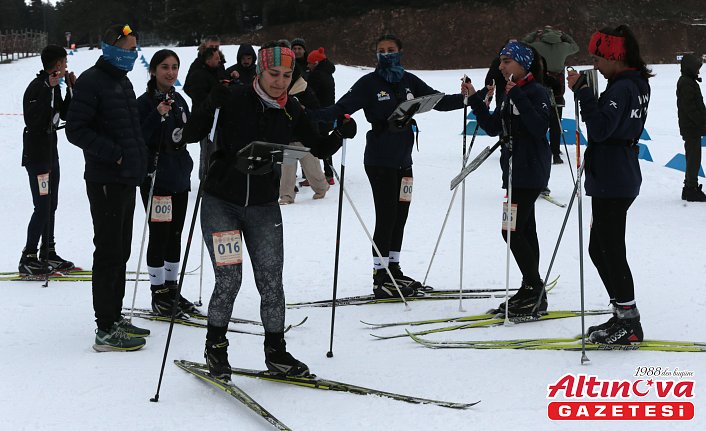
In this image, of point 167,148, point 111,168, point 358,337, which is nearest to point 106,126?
point 111,168

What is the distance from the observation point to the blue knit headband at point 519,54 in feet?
19.0

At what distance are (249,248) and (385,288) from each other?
7.26 ft

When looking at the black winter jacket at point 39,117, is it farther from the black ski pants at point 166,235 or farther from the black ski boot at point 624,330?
the black ski boot at point 624,330

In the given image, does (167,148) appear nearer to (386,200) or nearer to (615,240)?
(386,200)

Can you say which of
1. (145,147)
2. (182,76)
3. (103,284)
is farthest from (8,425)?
(182,76)

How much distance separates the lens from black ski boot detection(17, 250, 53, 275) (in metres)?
7.42

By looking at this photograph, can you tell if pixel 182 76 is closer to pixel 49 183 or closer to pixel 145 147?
pixel 49 183

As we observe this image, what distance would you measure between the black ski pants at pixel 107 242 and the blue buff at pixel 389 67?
2.32 meters

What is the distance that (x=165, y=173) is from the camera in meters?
6.12

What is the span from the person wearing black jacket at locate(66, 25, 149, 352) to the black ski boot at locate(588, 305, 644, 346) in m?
3.06

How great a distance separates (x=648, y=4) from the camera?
49406mm

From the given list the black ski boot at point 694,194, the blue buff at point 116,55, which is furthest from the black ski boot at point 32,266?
the black ski boot at point 694,194

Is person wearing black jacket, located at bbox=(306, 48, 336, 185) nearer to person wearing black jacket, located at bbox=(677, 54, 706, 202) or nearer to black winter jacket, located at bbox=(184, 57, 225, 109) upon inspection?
black winter jacket, located at bbox=(184, 57, 225, 109)

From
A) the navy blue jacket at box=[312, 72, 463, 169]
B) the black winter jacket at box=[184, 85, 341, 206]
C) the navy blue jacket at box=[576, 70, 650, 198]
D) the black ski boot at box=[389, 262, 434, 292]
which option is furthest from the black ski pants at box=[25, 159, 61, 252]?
the navy blue jacket at box=[576, 70, 650, 198]
